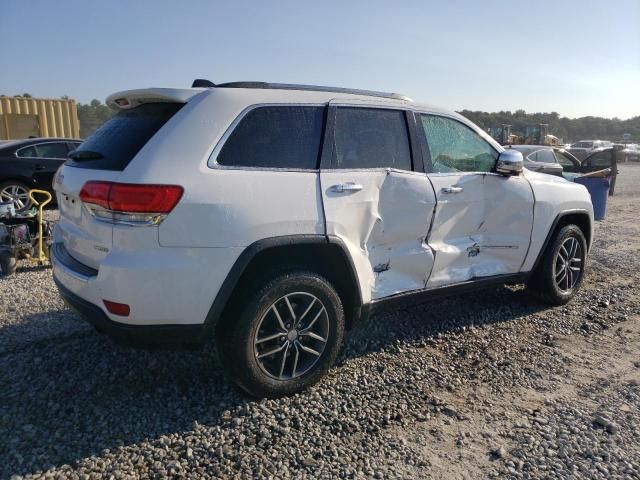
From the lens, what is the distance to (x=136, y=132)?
3.04 m

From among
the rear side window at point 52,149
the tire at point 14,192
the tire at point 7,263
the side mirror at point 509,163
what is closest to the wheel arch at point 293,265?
the side mirror at point 509,163

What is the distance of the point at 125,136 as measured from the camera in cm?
308

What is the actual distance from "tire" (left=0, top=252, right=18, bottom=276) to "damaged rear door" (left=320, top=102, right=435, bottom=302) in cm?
438

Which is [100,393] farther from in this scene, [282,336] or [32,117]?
[32,117]

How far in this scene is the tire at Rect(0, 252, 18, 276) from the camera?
19.2 feet

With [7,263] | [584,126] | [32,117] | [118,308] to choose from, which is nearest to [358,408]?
[118,308]

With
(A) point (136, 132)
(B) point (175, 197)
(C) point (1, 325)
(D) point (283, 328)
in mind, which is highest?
(A) point (136, 132)

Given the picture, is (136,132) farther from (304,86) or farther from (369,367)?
(369,367)

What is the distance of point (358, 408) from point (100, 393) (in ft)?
5.23

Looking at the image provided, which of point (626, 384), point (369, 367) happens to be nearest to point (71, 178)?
point (369, 367)

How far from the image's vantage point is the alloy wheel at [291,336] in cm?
316

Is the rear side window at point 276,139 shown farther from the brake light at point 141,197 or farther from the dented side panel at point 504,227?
the dented side panel at point 504,227

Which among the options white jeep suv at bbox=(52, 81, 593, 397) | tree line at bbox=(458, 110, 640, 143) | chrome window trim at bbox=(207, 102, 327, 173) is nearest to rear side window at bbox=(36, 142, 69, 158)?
white jeep suv at bbox=(52, 81, 593, 397)

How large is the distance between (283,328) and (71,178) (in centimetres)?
157
